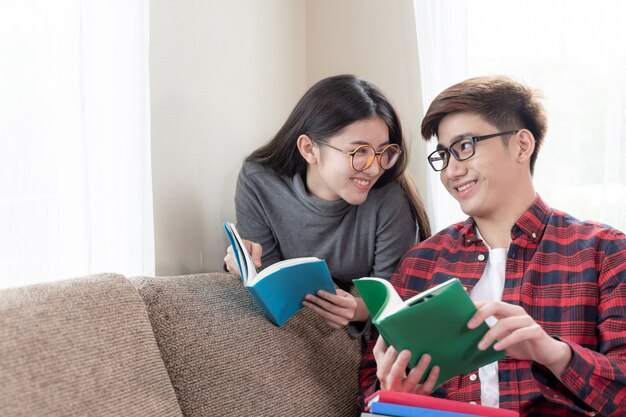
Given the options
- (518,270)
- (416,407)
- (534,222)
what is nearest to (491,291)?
(518,270)

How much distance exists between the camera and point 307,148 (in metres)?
2.10

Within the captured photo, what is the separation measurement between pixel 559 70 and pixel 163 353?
1.84 metres

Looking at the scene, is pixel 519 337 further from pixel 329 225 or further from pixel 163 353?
pixel 329 225

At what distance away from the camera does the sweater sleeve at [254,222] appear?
2166mm

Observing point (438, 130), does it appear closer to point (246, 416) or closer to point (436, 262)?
point (436, 262)

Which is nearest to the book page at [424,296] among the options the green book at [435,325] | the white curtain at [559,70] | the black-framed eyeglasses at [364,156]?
the green book at [435,325]

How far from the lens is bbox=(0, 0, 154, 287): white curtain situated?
1.49 meters

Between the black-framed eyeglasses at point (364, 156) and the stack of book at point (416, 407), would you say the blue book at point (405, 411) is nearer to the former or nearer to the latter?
the stack of book at point (416, 407)

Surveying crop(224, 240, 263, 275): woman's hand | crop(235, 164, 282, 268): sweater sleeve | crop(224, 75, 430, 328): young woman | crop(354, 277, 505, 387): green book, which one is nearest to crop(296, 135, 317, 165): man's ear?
crop(224, 75, 430, 328): young woman

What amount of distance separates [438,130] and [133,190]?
32.8 inches

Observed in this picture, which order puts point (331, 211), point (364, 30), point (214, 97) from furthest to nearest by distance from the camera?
point (364, 30) < point (214, 97) < point (331, 211)

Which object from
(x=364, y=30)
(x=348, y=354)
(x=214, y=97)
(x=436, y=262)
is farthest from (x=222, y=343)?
(x=364, y=30)

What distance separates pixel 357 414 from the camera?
74.0 inches

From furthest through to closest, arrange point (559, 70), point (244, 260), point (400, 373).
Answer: point (559, 70) < point (244, 260) < point (400, 373)
